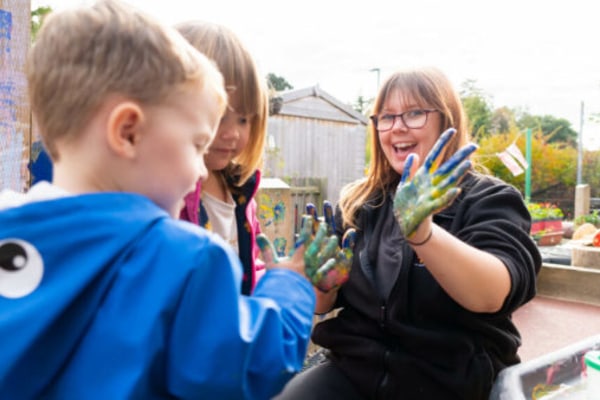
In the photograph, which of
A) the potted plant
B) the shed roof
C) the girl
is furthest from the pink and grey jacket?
the potted plant

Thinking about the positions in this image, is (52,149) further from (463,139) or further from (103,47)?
(463,139)

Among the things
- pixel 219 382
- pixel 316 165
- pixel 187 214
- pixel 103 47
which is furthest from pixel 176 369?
pixel 316 165

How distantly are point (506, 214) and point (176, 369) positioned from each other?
3.64 feet

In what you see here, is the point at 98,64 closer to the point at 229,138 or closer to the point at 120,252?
the point at 120,252

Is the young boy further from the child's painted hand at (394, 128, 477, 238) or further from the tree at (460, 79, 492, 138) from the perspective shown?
the tree at (460, 79, 492, 138)

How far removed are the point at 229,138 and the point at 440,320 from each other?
0.82 metres

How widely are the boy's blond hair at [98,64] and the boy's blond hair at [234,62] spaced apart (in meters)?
0.39

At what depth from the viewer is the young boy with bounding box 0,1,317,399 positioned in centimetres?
72

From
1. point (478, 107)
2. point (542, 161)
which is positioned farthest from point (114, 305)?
point (478, 107)

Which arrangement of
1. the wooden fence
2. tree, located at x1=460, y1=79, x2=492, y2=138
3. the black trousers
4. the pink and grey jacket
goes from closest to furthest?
1. the pink and grey jacket
2. the black trousers
3. the wooden fence
4. tree, located at x1=460, y1=79, x2=492, y2=138

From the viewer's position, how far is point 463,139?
5.89ft

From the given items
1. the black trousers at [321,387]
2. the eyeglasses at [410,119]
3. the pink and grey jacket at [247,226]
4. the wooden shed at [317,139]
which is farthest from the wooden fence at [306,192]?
the pink and grey jacket at [247,226]

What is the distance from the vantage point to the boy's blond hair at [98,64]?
0.77 metres

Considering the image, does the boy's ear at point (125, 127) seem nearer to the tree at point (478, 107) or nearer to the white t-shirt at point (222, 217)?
the white t-shirt at point (222, 217)
